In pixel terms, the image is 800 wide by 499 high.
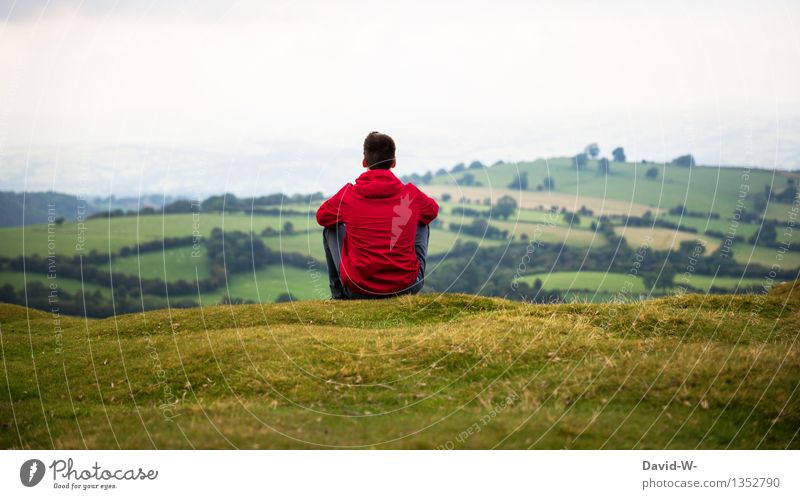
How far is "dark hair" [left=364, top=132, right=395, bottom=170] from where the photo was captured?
727 inches

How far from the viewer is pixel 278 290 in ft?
194

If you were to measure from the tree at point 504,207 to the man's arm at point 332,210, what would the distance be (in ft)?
174

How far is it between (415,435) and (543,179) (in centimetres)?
6852

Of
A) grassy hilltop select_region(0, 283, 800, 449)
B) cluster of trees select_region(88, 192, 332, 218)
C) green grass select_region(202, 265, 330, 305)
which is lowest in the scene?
green grass select_region(202, 265, 330, 305)

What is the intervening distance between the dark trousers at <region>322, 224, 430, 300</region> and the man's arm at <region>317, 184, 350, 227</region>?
1.10ft

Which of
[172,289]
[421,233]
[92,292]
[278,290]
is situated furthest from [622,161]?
[421,233]

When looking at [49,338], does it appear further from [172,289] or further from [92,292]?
[92,292]

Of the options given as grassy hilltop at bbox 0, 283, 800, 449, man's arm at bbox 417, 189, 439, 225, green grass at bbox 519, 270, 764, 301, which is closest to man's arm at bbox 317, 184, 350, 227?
man's arm at bbox 417, 189, 439, 225

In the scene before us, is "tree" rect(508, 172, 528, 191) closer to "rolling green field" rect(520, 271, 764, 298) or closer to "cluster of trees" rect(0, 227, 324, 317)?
→ "rolling green field" rect(520, 271, 764, 298)

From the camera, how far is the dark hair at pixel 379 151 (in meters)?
18.5

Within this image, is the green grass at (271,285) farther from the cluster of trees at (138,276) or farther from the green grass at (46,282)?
the green grass at (46,282)

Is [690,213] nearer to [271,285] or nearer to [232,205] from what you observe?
[271,285]

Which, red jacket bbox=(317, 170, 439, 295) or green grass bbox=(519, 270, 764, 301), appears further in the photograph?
green grass bbox=(519, 270, 764, 301)

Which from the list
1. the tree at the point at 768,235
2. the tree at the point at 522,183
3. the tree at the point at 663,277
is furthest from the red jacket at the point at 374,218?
the tree at the point at 522,183
